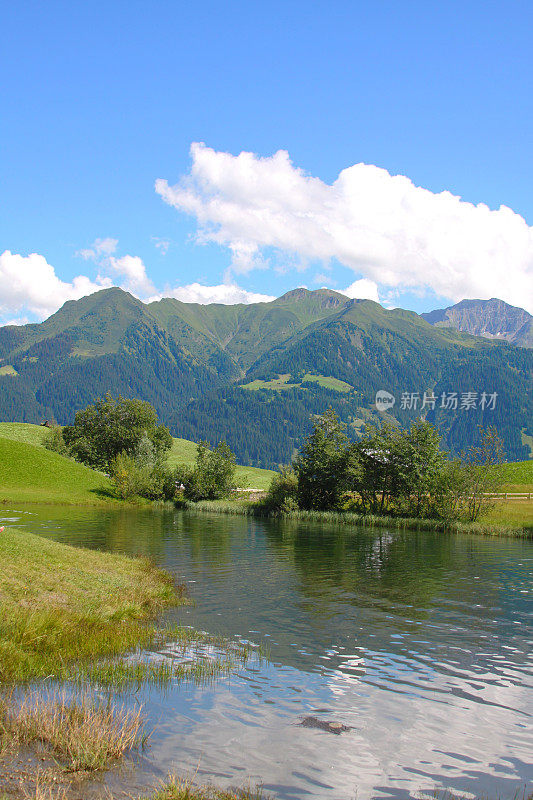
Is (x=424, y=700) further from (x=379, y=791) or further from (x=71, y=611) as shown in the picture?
(x=71, y=611)

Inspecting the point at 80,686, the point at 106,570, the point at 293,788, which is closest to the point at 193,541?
the point at 106,570

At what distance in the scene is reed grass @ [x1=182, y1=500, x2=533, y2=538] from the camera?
218 ft

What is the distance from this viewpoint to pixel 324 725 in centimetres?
1401

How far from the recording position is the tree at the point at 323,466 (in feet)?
314

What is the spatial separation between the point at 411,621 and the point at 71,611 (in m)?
14.0

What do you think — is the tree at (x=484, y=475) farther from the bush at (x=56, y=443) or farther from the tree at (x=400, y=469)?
the bush at (x=56, y=443)

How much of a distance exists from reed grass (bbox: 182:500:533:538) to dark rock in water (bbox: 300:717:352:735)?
56005 mm

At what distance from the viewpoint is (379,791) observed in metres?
10.8

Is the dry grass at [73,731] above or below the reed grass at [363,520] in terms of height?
above

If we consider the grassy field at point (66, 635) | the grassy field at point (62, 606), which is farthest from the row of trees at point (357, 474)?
the grassy field at point (62, 606)

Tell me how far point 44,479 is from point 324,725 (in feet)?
353

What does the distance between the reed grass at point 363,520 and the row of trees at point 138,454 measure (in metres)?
7.83

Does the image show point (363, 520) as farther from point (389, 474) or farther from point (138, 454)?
point (138, 454)

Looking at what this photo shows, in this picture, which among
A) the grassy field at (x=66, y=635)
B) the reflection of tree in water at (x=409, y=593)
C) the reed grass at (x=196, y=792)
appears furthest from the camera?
the reflection of tree in water at (x=409, y=593)
